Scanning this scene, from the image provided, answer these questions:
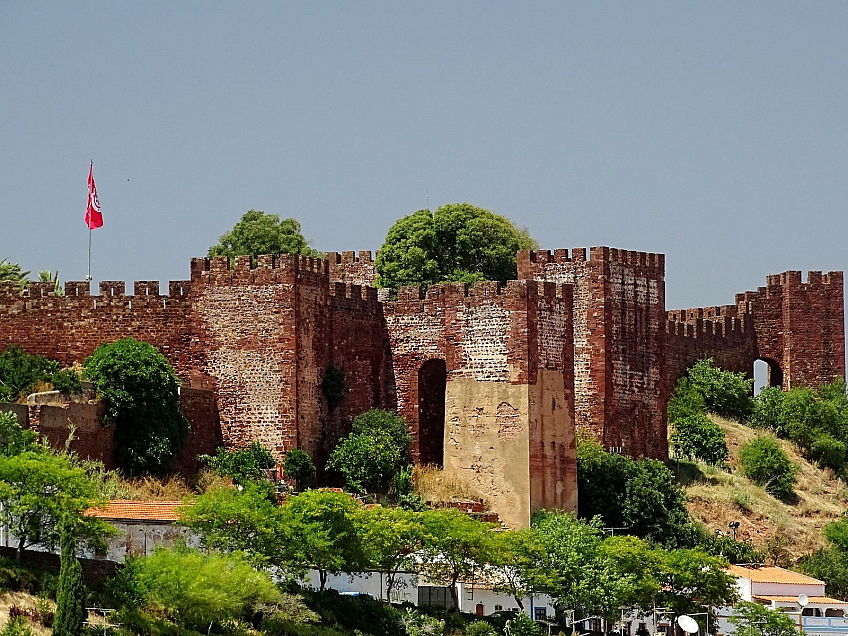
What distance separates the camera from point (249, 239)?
8956cm

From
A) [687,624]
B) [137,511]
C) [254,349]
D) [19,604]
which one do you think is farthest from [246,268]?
[19,604]

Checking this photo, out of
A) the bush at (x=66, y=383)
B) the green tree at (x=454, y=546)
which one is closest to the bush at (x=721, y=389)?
the green tree at (x=454, y=546)

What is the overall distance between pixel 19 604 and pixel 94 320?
703 inches

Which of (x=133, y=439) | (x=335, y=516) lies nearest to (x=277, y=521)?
(x=335, y=516)

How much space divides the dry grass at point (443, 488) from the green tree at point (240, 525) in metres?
8.44

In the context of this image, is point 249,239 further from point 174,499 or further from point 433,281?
point 174,499

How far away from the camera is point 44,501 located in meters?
56.4

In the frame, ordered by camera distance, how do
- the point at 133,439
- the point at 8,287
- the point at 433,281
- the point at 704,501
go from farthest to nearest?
1. the point at 433,281
2. the point at 704,501
3. the point at 8,287
4. the point at 133,439

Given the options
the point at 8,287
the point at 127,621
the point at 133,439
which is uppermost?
the point at 8,287

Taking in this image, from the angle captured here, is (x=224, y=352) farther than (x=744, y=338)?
No

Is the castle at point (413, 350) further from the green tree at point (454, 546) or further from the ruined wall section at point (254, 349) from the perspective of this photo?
the green tree at point (454, 546)

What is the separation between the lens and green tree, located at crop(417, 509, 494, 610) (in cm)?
6406

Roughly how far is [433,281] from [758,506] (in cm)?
1391

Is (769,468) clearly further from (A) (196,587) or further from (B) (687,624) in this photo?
(A) (196,587)
